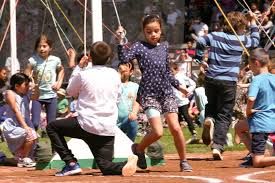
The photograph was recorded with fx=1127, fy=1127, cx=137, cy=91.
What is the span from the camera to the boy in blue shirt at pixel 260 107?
13578mm

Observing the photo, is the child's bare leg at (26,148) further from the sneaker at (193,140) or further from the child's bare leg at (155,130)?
the sneaker at (193,140)

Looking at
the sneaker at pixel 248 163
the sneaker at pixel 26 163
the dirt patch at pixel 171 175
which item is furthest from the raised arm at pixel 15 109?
the sneaker at pixel 248 163

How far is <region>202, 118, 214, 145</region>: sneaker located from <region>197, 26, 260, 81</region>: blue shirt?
661mm

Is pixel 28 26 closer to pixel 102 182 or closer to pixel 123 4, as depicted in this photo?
pixel 123 4

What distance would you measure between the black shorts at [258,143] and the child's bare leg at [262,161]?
58 millimetres

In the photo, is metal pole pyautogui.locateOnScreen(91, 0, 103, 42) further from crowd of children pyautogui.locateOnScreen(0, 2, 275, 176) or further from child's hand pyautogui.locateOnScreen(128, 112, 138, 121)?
child's hand pyautogui.locateOnScreen(128, 112, 138, 121)

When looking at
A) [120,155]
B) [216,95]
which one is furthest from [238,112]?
[120,155]

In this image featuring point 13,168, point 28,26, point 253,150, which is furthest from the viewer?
point 28,26

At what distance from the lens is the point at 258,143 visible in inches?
535

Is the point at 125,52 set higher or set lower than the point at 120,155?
higher

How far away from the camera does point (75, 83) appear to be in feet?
41.9

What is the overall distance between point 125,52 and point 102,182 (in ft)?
6.29

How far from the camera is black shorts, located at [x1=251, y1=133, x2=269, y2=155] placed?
44.5ft

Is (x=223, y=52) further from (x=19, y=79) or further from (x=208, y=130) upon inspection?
(x=19, y=79)
